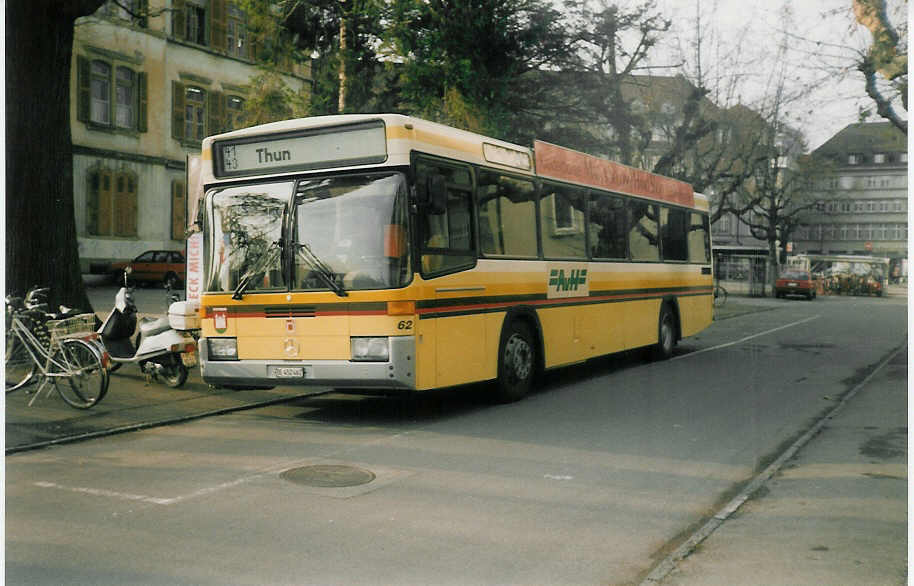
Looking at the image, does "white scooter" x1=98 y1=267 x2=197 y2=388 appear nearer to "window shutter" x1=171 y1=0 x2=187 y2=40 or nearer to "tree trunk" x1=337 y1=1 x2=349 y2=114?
"tree trunk" x1=337 y1=1 x2=349 y2=114

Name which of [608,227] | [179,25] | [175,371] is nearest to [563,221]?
[608,227]

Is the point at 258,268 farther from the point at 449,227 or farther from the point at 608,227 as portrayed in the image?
the point at 608,227

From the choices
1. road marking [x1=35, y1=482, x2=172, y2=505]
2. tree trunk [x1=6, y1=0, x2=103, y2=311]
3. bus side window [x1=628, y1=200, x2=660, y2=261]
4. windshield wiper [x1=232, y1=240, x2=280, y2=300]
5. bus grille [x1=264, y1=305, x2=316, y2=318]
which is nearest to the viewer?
road marking [x1=35, y1=482, x2=172, y2=505]

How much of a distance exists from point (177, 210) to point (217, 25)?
26.5ft

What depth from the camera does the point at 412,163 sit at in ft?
29.9

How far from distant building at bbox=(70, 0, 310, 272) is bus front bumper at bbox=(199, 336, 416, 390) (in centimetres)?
2502

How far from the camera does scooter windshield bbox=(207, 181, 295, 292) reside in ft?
31.0

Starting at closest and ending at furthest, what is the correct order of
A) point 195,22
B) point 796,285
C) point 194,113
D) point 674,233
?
point 674,233 < point 195,22 < point 194,113 < point 796,285

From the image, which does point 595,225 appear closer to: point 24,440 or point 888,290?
point 24,440

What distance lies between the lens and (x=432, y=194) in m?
9.08

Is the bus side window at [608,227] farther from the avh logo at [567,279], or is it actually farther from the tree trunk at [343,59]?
the tree trunk at [343,59]

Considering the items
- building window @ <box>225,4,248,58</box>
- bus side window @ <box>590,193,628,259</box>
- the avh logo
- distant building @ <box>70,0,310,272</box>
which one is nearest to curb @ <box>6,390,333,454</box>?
the avh logo

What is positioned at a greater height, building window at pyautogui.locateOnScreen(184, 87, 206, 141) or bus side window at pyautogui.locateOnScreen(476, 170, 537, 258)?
building window at pyautogui.locateOnScreen(184, 87, 206, 141)

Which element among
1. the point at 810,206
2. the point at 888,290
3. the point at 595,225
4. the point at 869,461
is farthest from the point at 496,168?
the point at 810,206
